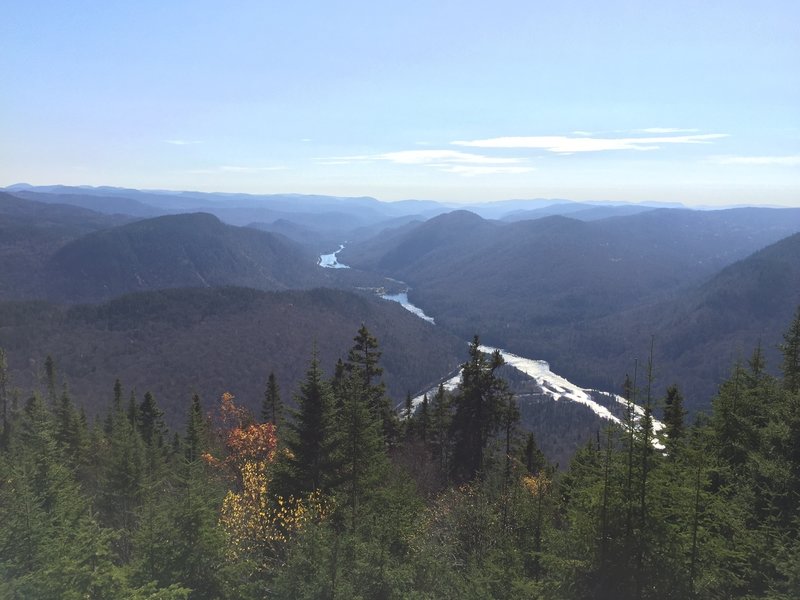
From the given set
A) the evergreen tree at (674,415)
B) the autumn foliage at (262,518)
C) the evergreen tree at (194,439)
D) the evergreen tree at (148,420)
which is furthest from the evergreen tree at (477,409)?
the evergreen tree at (148,420)

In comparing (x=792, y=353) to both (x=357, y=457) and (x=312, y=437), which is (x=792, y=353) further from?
(x=312, y=437)

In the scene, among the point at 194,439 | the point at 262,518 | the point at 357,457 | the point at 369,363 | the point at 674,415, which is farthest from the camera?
the point at 369,363

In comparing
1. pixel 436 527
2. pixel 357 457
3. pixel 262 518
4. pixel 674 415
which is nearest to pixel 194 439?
pixel 262 518

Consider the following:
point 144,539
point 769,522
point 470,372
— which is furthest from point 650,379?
point 470,372

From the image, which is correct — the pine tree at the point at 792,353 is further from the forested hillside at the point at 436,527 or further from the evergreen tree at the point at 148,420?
the evergreen tree at the point at 148,420

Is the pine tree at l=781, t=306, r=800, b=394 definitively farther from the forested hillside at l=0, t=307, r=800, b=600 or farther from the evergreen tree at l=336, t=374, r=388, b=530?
the evergreen tree at l=336, t=374, r=388, b=530

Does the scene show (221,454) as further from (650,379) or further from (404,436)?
(650,379)

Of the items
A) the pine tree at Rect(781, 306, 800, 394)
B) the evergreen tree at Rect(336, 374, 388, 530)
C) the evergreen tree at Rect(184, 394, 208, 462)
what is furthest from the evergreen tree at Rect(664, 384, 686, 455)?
the evergreen tree at Rect(184, 394, 208, 462)

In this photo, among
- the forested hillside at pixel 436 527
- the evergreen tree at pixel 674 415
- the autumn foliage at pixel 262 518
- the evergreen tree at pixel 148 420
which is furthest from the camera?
the evergreen tree at pixel 148 420

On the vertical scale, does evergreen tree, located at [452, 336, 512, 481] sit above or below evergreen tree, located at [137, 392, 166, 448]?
above

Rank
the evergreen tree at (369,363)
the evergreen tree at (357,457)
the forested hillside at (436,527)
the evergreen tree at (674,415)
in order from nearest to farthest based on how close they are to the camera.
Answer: the forested hillside at (436,527) → the evergreen tree at (357,457) → the evergreen tree at (674,415) → the evergreen tree at (369,363)

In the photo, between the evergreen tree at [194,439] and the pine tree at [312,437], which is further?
the evergreen tree at [194,439]
